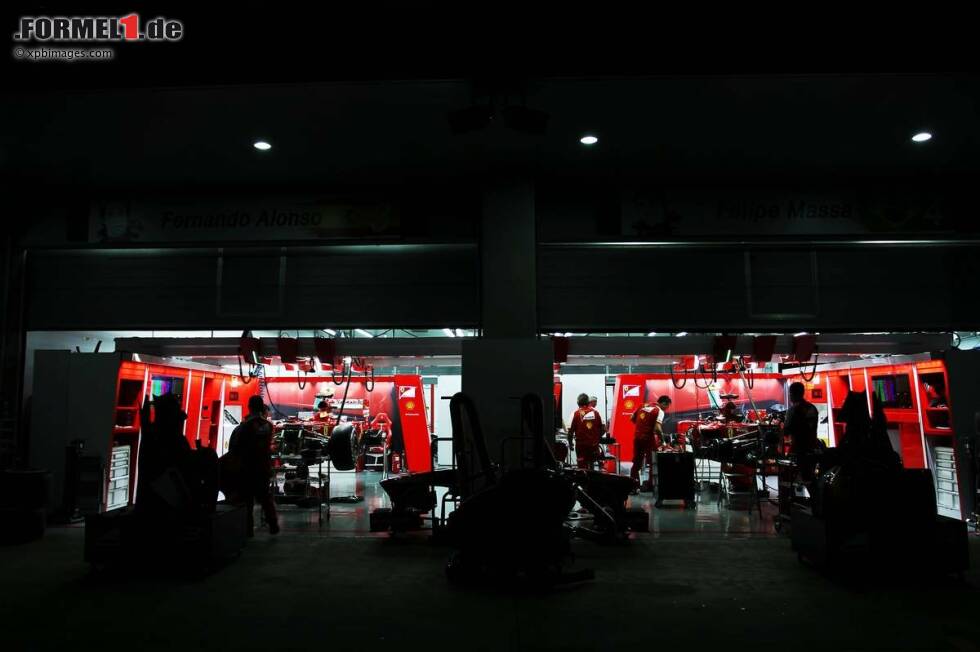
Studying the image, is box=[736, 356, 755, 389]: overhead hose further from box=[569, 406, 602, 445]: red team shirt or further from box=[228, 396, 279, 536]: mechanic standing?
box=[228, 396, 279, 536]: mechanic standing

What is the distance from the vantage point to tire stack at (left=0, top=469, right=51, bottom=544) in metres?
6.82

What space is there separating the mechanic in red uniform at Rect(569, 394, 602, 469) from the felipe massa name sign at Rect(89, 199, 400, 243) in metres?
4.87

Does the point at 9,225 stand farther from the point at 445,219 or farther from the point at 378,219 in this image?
the point at 445,219

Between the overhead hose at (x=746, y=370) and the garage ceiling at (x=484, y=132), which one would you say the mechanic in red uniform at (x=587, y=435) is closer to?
the overhead hose at (x=746, y=370)

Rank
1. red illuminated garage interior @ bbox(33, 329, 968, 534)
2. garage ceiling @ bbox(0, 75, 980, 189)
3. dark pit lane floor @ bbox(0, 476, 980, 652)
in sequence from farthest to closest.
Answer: red illuminated garage interior @ bbox(33, 329, 968, 534) < garage ceiling @ bbox(0, 75, 980, 189) < dark pit lane floor @ bbox(0, 476, 980, 652)

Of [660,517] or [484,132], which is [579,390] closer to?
[660,517]

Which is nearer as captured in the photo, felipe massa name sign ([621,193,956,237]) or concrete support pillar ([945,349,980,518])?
concrete support pillar ([945,349,980,518])

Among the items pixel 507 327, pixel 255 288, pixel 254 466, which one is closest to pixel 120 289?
pixel 255 288

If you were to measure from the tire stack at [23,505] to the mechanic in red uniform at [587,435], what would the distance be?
7.65 meters

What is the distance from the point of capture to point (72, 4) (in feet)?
15.2

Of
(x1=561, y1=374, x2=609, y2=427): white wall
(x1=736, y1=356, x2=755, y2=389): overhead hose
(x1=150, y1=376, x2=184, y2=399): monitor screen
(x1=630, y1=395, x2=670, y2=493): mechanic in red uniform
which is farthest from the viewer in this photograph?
(x1=561, y1=374, x2=609, y2=427): white wall

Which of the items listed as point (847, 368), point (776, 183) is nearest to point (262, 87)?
point (776, 183)

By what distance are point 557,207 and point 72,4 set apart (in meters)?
5.45

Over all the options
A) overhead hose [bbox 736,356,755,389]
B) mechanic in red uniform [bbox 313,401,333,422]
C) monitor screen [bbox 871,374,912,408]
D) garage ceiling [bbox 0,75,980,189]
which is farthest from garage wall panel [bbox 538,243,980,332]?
mechanic in red uniform [bbox 313,401,333,422]
